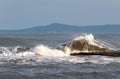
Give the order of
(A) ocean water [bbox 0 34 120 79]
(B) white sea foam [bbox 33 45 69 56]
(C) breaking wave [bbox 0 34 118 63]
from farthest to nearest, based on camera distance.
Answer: (B) white sea foam [bbox 33 45 69 56] < (C) breaking wave [bbox 0 34 118 63] < (A) ocean water [bbox 0 34 120 79]

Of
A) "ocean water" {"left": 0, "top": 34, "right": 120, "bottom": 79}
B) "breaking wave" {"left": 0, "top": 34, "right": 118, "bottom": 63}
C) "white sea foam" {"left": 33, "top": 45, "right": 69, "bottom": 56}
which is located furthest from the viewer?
"white sea foam" {"left": 33, "top": 45, "right": 69, "bottom": 56}

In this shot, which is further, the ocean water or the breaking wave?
the breaking wave

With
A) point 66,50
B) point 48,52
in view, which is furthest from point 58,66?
point 66,50

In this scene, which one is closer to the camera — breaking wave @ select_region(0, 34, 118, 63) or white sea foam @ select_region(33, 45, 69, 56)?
breaking wave @ select_region(0, 34, 118, 63)

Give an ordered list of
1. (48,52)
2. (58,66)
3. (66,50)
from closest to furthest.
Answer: (58,66), (48,52), (66,50)

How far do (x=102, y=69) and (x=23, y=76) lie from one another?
176 inches

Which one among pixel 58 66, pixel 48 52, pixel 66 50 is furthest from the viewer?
pixel 66 50

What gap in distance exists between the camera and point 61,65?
71.2ft

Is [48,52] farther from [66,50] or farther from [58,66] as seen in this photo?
[58,66]

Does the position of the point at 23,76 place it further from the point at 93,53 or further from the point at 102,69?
the point at 93,53

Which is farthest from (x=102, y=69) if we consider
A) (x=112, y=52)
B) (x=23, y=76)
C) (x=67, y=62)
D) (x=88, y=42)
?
(x=88, y=42)

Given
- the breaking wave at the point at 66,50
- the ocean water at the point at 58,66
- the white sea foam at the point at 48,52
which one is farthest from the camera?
the white sea foam at the point at 48,52

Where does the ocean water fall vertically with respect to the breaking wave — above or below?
below

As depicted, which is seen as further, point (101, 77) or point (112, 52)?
point (112, 52)
